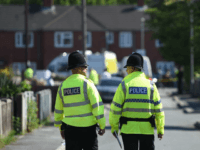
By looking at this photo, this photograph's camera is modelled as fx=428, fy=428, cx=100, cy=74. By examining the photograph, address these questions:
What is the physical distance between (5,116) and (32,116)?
2.03 m

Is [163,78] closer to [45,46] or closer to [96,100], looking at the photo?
[45,46]

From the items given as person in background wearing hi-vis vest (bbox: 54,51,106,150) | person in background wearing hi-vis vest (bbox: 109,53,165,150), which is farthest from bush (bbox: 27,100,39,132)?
person in background wearing hi-vis vest (bbox: 109,53,165,150)

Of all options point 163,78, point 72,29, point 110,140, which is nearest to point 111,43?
point 72,29

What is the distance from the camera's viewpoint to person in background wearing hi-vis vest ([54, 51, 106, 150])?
17.9ft

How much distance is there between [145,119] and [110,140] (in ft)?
18.1

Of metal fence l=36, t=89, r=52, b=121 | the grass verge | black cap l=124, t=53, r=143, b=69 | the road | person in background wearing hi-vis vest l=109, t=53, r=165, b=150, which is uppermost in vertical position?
black cap l=124, t=53, r=143, b=69

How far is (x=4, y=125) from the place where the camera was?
996 cm

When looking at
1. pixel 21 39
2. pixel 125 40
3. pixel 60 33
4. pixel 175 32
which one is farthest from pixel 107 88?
pixel 21 39

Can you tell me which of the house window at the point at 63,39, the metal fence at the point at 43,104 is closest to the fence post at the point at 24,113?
the metal fence at the point at 43,104

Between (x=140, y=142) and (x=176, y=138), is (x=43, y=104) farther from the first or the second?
(x=140, y=142)

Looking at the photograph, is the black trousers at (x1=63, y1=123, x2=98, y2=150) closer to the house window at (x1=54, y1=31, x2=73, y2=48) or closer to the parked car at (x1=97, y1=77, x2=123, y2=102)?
the parked car at (x1=97, y1=77, x2=123, y2=102)

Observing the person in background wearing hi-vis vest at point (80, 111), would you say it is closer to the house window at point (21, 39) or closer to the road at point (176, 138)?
the road at point (176, 138)

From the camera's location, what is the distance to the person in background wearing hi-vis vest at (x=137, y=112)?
5461mm

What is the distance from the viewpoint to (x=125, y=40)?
54.4 meters
